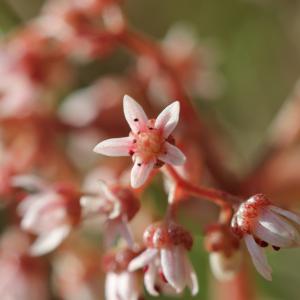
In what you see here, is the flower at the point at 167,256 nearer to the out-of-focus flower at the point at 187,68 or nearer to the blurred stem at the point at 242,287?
the blurred stem at the point at 242,287

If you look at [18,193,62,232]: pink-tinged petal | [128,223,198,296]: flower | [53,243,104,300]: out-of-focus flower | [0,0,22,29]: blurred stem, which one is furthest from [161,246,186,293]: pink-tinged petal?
[0,0,22,29]: blurred stem

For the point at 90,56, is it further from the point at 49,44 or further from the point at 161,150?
the point at 161,150

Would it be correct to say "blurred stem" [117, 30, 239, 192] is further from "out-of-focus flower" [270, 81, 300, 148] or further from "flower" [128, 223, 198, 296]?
"flower" [128, 223, 198, 296]

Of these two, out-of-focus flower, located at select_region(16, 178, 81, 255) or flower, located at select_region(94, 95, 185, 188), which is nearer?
flower, located at select_region(94, 95, 185, 188)

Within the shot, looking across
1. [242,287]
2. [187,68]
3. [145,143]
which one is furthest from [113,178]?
[187,68]

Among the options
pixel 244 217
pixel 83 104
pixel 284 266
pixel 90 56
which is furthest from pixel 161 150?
pixel 284 266

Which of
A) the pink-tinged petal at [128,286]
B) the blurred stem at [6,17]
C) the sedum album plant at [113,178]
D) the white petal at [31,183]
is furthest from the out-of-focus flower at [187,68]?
the pink-tinged petal at [128,286]

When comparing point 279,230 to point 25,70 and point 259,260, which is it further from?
point 25,70
